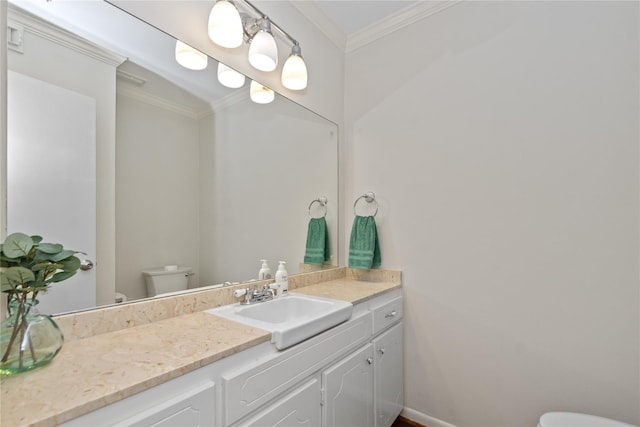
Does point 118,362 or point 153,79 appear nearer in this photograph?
point 118,362

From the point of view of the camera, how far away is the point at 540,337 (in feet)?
4.96

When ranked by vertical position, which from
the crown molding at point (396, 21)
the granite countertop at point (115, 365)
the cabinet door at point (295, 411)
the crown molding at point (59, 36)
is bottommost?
the cabinet door at point (295, 411)

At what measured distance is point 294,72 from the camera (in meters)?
1.75

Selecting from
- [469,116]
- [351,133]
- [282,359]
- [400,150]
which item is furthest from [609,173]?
[282,359]

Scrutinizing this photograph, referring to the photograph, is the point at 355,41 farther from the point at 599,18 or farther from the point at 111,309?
the point at 111,309

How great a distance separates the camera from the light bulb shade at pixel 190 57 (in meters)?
1.31

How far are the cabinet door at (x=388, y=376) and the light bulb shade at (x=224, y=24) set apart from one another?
1.63 meters

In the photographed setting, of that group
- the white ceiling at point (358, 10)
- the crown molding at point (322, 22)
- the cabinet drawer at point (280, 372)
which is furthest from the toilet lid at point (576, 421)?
the crown molding at point (322, 22)

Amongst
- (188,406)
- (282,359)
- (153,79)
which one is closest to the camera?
(188,406)

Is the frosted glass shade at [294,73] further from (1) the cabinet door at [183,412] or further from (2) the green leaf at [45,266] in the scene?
(1) the cabinet door at [183,412]

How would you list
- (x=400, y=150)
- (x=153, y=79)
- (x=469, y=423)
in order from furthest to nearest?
(x=400, y=150), (x=469, y=423), (x=153, y=79)

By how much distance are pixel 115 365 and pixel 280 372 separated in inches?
19.0

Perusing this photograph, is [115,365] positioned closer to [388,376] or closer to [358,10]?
[388,376]

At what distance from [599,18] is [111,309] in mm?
2364
